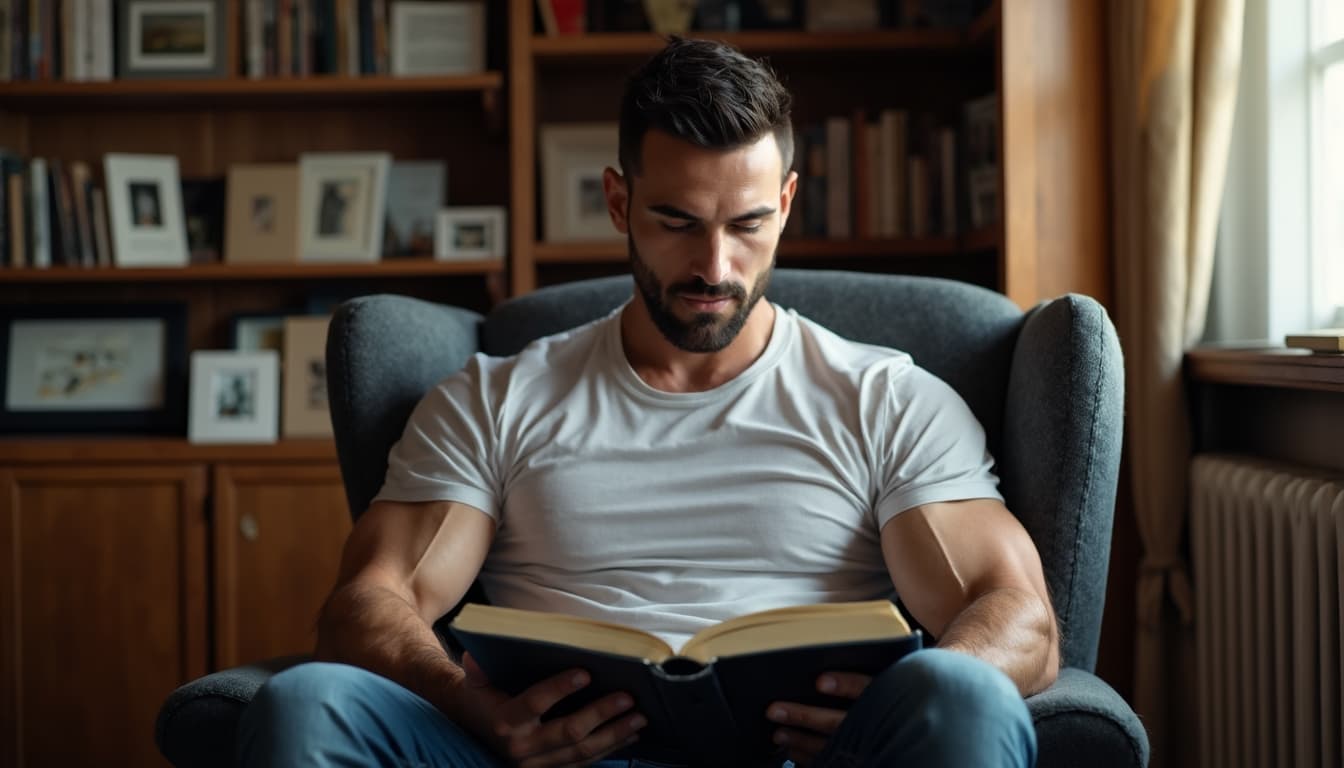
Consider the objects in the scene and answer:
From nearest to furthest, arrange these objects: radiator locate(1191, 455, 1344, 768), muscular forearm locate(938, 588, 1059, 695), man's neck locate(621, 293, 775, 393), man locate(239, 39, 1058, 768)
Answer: muscular forearm locate(938, 588, 1059, 695) < man locate(239, 39, 1058, 768) < radiator locate(1191, 455, 1344, 768) < man's neck locate(621, 293, 775, 393)

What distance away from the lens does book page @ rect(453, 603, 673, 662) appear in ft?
3.47

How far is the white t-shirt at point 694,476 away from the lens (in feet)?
4.94

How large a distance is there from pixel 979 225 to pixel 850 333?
36.5 inches

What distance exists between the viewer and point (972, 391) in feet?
5.65

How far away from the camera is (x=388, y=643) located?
4.49ft

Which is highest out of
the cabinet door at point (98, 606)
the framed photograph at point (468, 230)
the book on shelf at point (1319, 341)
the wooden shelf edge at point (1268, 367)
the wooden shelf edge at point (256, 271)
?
the framed photograph at point (468, 230)

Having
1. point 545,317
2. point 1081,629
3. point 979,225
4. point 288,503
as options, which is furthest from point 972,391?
point 288,503

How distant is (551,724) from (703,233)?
0.65 metres

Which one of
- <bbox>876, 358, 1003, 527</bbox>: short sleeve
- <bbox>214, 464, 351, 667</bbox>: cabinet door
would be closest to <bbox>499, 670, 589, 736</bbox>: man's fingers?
<bbox>876, 358, 1003, 527</bbox>: short sleeve

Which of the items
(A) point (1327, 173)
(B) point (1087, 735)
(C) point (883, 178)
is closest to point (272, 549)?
(C) point (883, 178)

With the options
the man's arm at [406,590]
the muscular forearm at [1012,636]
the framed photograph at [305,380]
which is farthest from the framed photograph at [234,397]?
the muscular forearm at [1012,636]

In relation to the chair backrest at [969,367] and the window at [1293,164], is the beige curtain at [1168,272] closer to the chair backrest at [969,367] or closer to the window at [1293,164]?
the window at [1293,164]

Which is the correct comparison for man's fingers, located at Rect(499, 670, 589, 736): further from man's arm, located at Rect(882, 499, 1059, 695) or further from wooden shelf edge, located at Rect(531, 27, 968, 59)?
wooden shelf edge, located at Rect(531, 27, 968, 59)

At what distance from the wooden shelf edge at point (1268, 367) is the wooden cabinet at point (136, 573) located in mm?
1686
